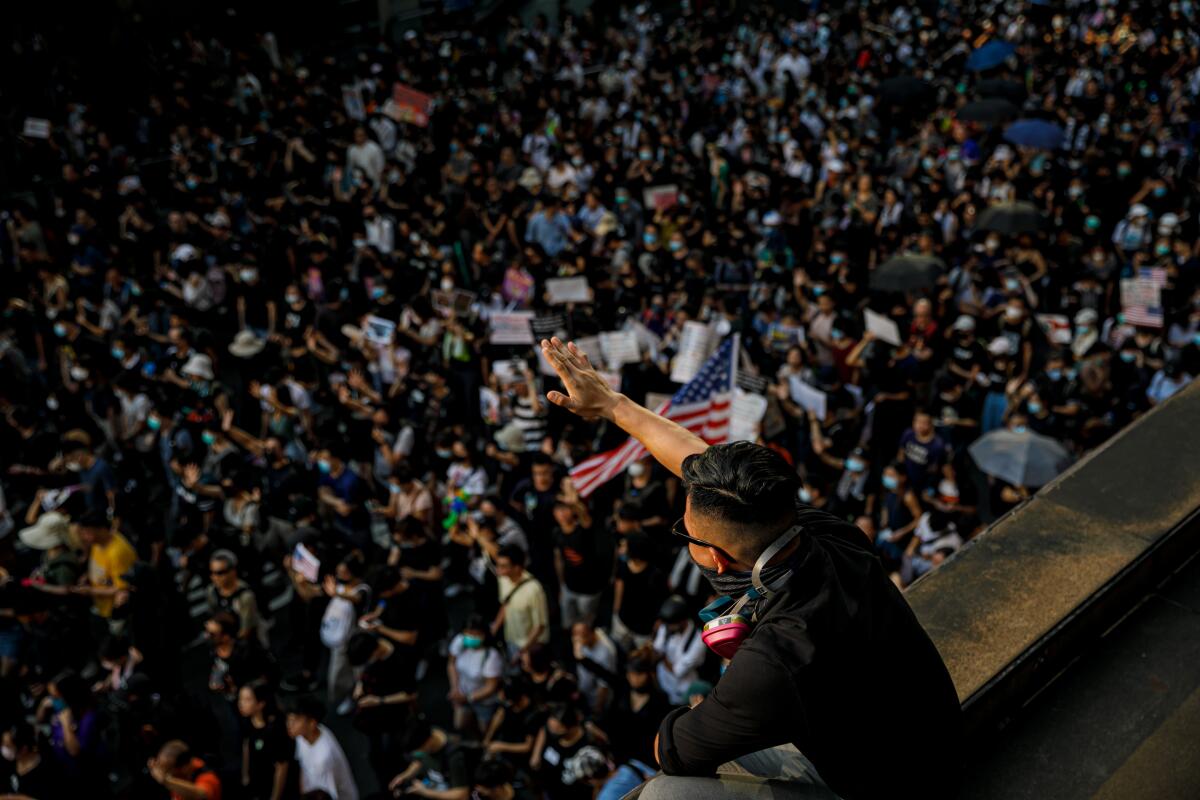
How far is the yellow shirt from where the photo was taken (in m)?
7.75

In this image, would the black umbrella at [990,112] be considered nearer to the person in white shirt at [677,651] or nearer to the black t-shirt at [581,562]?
the black t-shirt at [581,562]

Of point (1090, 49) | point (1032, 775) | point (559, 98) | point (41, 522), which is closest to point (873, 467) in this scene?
point (1032, 775)

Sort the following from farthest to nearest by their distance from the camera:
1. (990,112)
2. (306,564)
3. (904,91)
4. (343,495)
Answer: (904,91)
(990,112)
(343,495)
(306,564)

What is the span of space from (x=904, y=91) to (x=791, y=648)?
1762 cm

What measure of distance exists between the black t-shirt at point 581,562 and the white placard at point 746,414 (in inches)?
55.5

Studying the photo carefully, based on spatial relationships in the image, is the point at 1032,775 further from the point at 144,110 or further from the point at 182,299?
the point at 144,110

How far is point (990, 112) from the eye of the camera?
15.6m

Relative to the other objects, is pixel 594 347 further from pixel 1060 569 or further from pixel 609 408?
pixel 609 408

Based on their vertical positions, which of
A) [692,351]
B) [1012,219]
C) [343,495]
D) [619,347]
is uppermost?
[1012,219]

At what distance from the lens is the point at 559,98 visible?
20.1 m

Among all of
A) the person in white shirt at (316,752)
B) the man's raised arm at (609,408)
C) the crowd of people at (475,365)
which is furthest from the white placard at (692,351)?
the man's raised arm at (609,408)

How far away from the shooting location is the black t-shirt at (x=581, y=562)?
744cm

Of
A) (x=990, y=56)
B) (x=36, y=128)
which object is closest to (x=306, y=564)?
(x=36, y=128)

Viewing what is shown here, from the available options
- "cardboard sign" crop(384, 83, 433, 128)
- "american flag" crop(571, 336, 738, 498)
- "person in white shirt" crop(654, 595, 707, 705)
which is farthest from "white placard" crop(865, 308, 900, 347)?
"cardboard sign" crop(384, 83, 433, 128)
